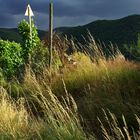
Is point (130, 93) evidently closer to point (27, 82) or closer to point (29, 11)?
point (27, 82)

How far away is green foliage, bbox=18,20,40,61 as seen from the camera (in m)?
20.5

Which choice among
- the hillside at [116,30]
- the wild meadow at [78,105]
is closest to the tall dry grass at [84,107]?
the wild meadow at [78,105]

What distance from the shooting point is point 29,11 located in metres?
20.4

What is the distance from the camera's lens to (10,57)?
20984 millimetres

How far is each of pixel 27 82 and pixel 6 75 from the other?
5.10 meters

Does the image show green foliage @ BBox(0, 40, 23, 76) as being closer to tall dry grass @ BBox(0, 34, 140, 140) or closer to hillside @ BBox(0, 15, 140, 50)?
tall dry grass @ BBox(0, 34, 140, 140)

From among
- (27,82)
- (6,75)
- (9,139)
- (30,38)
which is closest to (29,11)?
(30,38)

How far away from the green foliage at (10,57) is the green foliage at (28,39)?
286 millimetres

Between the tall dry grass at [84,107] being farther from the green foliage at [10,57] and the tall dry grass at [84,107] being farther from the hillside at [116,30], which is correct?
the hillside at [116,30]

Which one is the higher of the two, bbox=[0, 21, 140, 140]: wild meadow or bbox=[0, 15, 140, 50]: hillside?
bbox=[0, 21, 140, 140]: wild meadow

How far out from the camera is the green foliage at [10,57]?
20.2 m

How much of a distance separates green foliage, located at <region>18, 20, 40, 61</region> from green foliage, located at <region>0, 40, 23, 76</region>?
0.29 metres

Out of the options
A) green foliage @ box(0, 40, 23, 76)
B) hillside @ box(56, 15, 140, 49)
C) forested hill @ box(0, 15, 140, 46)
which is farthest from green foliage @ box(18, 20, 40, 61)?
hillside @ box(56, 15, 140, 49)

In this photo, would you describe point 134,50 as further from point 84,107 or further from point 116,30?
point 116,30
